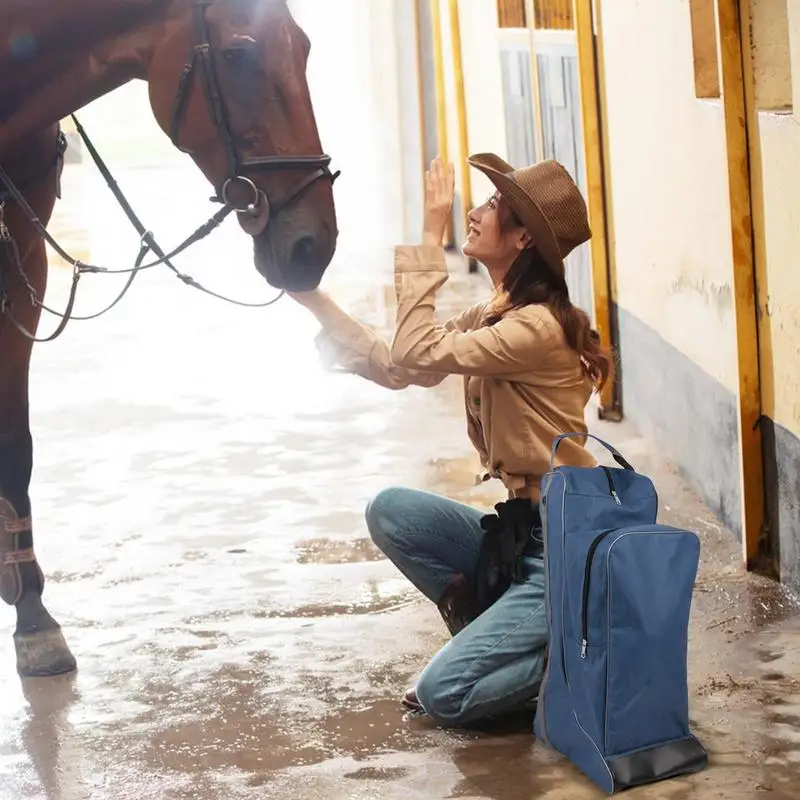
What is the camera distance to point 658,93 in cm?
514

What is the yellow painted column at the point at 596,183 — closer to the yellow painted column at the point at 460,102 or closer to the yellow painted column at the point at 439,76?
the yellow painted column at the point at 460,102

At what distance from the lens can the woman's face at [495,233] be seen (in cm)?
313

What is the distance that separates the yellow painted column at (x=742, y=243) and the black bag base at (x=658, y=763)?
1.32 meters

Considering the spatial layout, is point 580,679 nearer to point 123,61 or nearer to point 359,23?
point 123,61

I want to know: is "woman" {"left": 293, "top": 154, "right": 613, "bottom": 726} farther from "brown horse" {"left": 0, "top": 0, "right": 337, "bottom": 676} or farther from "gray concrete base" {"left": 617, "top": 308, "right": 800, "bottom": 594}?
"gray concrete base" {"left": 617, "top": 308, "right": 800, "bottom": 594}

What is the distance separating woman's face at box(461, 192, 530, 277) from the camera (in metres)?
3.13

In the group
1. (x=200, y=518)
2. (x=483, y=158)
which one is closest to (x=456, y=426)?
(x=200, y=518)

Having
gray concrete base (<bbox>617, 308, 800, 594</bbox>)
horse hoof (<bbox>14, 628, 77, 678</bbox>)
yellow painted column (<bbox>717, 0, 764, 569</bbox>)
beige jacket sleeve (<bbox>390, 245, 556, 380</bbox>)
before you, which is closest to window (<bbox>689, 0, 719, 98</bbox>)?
yellow painted column (<bbox>717, 0, 764, 569</bbox>)

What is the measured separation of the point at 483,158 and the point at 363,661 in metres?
1.27

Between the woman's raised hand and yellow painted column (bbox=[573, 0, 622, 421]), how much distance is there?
303 cm

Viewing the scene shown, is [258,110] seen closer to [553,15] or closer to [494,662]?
[494,662]

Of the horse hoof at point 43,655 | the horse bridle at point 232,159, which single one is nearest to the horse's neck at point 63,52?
the horse bridle at point 232,159

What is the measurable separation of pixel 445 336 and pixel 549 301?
24 cm

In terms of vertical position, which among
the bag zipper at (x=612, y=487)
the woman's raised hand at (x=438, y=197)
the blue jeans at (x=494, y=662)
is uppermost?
the woman's raised hand at (x=438, y=197)
